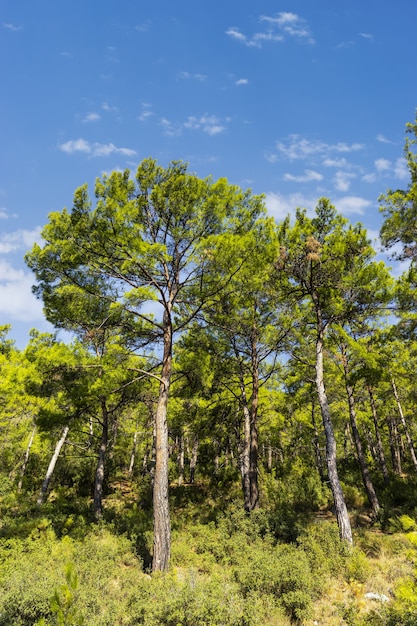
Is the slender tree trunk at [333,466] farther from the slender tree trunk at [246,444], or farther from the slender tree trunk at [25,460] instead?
the slender tree trunk at [25,460]

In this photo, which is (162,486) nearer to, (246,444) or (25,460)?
(246,444)

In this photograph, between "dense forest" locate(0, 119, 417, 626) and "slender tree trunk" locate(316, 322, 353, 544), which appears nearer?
"dense forest" locate(0, 119, 417, 626)

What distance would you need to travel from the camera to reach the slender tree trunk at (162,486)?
784 centimetres

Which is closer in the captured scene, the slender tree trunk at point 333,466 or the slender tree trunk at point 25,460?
the slender tree trunk at point 333,466

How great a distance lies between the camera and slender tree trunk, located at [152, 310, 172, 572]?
7844 millimetres

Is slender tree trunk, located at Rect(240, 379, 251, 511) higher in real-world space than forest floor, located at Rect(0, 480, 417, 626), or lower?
higher

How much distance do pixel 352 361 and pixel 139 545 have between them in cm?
1060

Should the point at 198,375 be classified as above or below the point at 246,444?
above

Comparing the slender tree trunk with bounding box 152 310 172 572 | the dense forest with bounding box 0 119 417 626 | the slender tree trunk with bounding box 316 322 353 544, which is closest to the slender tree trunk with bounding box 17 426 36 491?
the dense forest with bounding box 0 119 417 626

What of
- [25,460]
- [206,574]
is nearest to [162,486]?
[206,574]

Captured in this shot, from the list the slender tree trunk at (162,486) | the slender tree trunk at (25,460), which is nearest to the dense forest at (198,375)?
the slender tree trunk at (162,486)

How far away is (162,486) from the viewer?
8.53 metres

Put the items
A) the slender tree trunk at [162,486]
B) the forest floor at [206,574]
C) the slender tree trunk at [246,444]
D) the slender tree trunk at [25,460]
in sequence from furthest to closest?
the slender tree trunk at [25,460] → the slender tree trunk at [246,444] → the slender tree trunk at [162,486] → the forest floor at [206,574]

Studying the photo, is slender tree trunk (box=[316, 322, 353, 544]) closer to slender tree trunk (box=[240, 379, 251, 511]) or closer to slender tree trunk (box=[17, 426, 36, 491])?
slender tree trunk (box=[240, 379, 251, 511])
